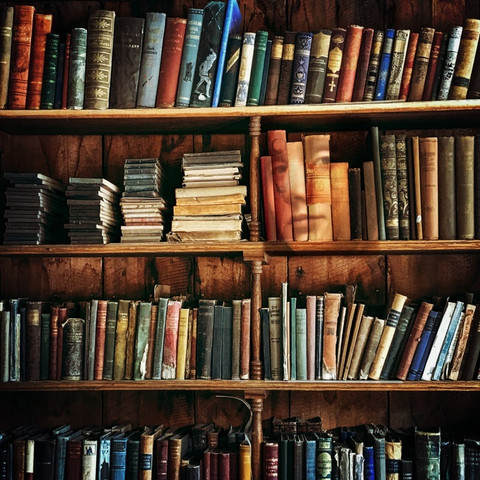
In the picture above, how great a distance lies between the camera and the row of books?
2.02 meters

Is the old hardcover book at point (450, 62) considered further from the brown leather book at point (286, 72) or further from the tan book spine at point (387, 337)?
the tan book spine at point (387, 337)

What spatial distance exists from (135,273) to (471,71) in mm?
1483

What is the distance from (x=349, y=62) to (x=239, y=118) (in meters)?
0.44

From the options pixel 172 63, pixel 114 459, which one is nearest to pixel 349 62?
pixel 172 63

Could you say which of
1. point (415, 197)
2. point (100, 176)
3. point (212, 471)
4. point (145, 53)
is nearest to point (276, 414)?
point (212, 471)

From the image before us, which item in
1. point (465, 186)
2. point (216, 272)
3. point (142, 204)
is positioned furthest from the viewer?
point (216, 272)

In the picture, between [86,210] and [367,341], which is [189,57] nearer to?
[86,210]

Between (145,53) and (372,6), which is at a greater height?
(372,6)

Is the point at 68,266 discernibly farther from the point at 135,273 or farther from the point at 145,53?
the point at 145,53

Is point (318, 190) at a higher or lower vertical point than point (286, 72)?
lower

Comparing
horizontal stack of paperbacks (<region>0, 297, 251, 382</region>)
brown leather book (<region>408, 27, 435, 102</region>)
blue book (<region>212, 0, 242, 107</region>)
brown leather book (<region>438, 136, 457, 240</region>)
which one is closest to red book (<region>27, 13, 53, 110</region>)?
blue book (<region>212, 0, 242, 107</region>)

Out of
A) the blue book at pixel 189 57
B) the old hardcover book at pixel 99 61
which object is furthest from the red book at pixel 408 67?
the old hardcover book at pixel 99 61

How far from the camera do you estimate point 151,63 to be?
6.88 feet

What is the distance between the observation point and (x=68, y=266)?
2424 mm
